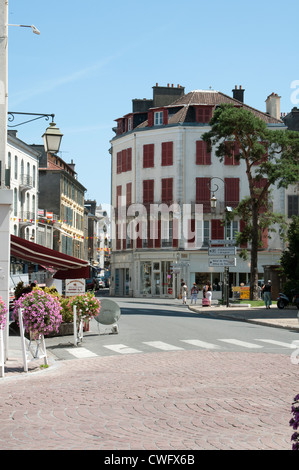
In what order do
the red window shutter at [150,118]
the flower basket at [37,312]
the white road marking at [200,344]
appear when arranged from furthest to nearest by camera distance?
the red window shutter at [150,118], the white road marking at [200,344], the flower basket at [37,312]

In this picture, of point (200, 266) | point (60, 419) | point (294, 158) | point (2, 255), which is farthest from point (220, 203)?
point (60, 419)

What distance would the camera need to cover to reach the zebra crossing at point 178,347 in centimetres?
1641

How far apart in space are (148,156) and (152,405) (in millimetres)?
54464

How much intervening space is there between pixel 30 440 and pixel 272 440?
2.41 metres

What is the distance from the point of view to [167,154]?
61.8 meters

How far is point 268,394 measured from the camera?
10062 millimetres

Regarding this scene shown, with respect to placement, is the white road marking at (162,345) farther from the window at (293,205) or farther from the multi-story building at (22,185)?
the window at (293,205)

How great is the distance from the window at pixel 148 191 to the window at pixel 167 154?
Result: 2.03 meters

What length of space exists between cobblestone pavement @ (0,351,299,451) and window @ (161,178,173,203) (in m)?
47.0

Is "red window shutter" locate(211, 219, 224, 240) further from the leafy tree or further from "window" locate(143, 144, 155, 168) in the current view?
the leafy tree

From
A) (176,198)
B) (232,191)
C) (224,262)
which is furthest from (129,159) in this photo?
(224,262)

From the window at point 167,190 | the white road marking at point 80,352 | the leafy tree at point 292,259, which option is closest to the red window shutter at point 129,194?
the window at point 167,190

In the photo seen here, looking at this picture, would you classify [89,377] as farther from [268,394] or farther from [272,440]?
[272,440]

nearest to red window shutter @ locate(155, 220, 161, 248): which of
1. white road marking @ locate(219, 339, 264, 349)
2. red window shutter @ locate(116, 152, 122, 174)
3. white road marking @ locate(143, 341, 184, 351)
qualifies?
red window shutter @ locate(116, 152, 122, 174)
